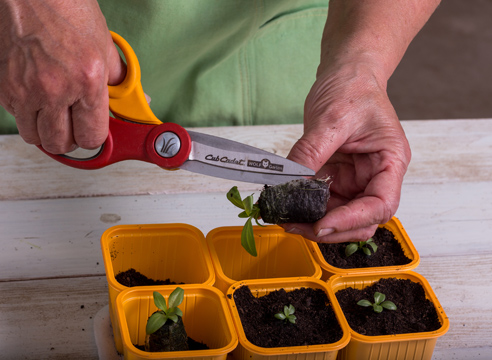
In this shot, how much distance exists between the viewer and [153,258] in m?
1.22

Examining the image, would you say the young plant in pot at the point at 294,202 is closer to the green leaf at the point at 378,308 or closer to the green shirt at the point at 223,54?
the green leaf at the point at 378,308

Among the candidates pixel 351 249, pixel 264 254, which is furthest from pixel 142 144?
pixel 351 249

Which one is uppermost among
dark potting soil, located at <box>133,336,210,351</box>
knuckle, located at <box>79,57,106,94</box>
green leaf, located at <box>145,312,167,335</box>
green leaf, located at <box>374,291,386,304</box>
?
knuckle, located at <box>79,57,106,94</box>

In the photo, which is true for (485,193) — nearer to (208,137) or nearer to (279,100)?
(279,100)

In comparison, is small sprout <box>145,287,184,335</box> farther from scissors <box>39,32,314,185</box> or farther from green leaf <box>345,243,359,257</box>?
green leaf <box>345,243,359,257</box>

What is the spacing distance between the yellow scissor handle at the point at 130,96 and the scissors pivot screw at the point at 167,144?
42 millimetres

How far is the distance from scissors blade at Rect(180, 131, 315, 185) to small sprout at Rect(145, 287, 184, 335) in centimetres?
23

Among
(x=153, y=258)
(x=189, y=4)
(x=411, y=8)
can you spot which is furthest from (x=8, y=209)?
(x=411, y=8)

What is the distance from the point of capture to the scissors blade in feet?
3.60

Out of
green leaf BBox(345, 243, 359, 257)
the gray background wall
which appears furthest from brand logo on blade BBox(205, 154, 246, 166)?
the gray background wall

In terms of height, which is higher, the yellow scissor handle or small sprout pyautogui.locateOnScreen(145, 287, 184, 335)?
the yellow scissor handle

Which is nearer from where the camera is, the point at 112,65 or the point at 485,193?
the point at 112,65

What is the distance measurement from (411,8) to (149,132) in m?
0.71

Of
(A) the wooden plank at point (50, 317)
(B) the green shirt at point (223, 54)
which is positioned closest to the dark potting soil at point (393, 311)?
(A) the wooden plank at point (50, 317)
